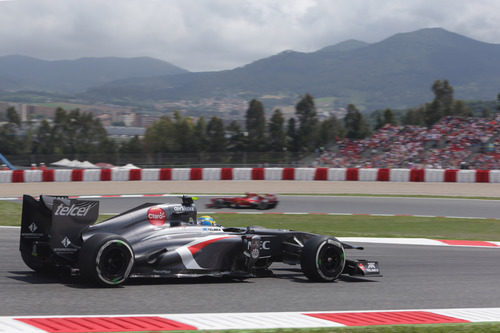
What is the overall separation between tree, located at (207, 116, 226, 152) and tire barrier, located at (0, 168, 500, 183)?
1164cm

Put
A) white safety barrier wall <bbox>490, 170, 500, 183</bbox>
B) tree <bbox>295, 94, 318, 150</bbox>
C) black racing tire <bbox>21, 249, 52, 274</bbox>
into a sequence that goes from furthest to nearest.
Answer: tree <bbox>295, 94, 318, 150</bbox> → white safety barrier wall <bbox>490, 170, 500, 183</bbox> → black racing tire <bbox>21, 249, 52, 274</bbox>

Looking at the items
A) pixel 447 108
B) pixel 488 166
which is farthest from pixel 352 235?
pixel 447 108

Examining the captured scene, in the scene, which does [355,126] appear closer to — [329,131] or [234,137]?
[329,131]

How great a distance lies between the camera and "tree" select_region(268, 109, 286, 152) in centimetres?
4106

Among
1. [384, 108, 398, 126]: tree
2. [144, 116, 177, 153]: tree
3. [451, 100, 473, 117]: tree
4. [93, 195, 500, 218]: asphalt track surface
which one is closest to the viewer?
[93, 195, 500, 218]: asphalt track surface

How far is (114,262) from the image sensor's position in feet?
21.4

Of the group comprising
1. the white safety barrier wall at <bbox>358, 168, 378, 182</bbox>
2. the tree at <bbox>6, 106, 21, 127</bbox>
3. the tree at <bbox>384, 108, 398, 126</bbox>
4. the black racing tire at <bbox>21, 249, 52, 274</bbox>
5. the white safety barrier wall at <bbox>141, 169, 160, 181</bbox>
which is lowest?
the black racing tire at <bbox>21, 249, 52, 274</bbox>

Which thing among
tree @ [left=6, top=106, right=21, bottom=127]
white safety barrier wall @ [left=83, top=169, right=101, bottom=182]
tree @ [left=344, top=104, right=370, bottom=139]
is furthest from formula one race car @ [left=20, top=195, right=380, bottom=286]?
tree @ [left=6, top=106, right=21, bottom=127]

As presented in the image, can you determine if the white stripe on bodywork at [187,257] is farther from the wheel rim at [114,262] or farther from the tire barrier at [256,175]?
the tire barrier at [256,175]

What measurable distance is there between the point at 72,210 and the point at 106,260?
31.2 inches

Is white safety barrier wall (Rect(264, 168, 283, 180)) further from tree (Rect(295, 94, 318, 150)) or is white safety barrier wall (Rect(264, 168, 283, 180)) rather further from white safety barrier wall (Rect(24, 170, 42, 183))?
tree (Rect(295, 94, 318, 150))

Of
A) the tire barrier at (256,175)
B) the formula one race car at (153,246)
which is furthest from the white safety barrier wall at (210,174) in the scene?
the formula one race car at (153,246)

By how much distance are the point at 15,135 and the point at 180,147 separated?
14624 mm

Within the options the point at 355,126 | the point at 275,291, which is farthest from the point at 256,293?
the point at 355,126
